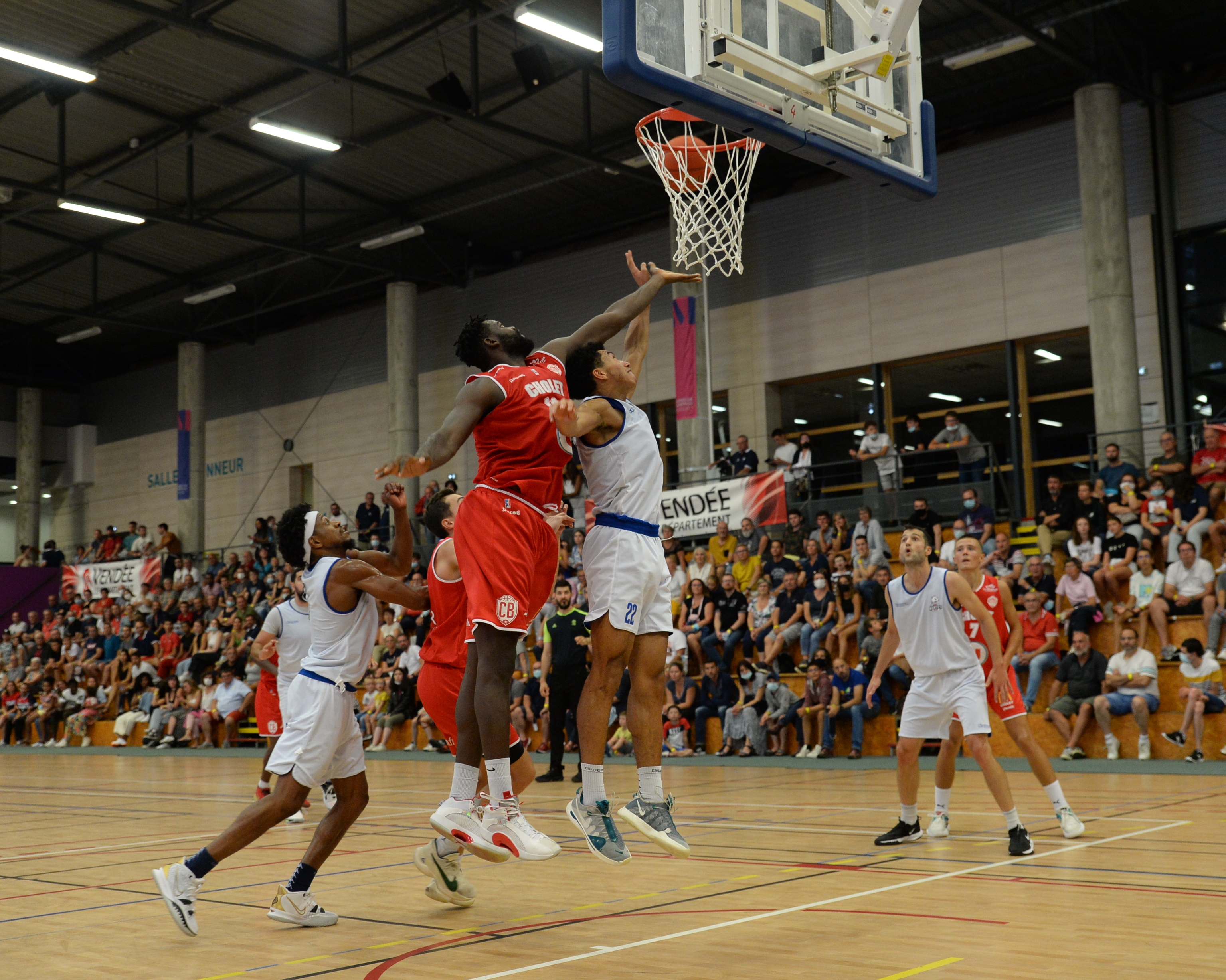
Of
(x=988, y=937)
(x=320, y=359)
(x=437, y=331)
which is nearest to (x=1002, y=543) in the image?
(x=988, y=937)

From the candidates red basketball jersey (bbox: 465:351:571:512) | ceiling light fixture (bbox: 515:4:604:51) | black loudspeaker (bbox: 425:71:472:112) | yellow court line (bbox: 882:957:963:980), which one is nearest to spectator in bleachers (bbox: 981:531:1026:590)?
ceiling light fixture (bbox: 515:4:604:51)

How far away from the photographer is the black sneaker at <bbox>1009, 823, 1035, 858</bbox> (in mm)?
7266

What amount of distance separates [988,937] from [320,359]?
28.6m

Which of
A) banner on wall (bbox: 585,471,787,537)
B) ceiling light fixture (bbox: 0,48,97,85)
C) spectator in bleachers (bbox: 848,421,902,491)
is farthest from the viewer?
spectator in bleachers (bbox: 848,421,902,491)

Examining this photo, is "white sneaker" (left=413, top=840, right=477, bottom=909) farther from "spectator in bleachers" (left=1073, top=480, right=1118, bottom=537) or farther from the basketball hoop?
"spectator in bleachers" (left=1073, top=480, right=1118, bottom=537)

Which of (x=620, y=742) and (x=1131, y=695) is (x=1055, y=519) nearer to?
(x=1131, y=695)

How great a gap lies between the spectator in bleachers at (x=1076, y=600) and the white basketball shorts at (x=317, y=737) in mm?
10625

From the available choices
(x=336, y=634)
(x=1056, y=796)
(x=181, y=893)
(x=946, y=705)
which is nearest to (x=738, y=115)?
(x=336, y=634)

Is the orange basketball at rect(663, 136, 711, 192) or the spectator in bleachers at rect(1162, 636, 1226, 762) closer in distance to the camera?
the orange basketball at rect(663, 136, 711, 192)

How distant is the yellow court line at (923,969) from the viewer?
14.5ft

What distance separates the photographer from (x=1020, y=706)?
8312 mm

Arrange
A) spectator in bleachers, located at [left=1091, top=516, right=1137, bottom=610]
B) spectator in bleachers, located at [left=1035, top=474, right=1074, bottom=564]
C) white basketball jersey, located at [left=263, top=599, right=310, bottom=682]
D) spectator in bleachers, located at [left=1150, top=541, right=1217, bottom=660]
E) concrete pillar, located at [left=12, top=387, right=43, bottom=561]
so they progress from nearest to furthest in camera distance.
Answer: white basketball jersey, located at [left=263, top=599, right=310, bottom=682], spectator in bleachers, located at [left=1150, top=541, right=1217, bottom=660], spectator in bleachers, located at [left=1091, top=516, right=1137, bottom=610], spectator in bleachers, located at [left=1035, top=474, right=1074, bottom=564], concrete pillar, located at [left=12, top=387, right=43, bottom=561]

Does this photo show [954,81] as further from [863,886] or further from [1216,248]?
[863,886]

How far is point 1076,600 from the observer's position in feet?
49.6
